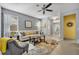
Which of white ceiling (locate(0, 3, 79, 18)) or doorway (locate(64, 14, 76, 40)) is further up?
white ceiling (locate(0, 3, 79, 18))

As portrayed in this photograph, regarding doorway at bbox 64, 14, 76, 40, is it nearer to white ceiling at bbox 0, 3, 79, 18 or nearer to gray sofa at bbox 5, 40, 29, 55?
white ceiling at bbox 0, 3, 79, 18

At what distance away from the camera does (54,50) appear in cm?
230

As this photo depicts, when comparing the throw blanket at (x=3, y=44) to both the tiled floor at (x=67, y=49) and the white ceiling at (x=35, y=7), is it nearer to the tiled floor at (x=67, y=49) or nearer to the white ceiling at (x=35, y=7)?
the white ceiling at (x=35, y=7)

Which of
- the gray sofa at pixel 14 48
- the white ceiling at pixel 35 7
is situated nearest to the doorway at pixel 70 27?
the white ceiling at pixel 35 7

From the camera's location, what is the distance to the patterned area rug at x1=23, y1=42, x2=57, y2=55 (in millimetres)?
2303

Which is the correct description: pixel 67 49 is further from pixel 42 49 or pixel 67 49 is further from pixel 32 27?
pixel 32 27

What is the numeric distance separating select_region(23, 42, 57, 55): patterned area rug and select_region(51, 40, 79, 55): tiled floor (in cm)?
9

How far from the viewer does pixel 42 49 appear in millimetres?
2330

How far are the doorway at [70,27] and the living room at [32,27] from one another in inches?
1.2

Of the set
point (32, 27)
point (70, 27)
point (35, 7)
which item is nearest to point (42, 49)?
point (32, 27)

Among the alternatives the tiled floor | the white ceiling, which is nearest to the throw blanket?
the white ceiling

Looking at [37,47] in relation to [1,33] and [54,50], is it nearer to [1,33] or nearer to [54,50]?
[54,50]
